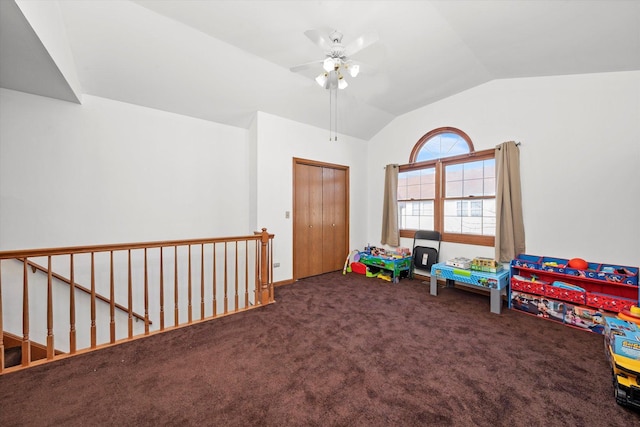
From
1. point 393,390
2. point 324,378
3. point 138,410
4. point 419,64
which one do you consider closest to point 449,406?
point 393,390

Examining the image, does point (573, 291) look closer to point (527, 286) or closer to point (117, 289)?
point (527, 286)

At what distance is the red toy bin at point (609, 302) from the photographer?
2.26 metres

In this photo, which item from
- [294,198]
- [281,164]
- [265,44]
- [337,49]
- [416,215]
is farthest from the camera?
[416,215]

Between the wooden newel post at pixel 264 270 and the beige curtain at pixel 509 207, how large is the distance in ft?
10.0

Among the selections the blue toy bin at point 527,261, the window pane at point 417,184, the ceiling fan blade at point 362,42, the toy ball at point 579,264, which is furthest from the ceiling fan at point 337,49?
the toy ball at point 579,264

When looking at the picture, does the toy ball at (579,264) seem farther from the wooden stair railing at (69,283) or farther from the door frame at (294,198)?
the wooden stair railing at (69,283)

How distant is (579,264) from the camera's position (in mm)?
2713

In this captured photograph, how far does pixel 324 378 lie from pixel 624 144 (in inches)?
150

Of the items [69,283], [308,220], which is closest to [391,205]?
[308,220]

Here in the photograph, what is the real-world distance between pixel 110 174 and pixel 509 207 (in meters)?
5.15

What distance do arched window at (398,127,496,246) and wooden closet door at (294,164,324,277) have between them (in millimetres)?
1608

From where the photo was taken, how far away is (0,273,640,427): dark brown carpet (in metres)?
1.46

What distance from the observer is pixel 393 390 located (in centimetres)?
167

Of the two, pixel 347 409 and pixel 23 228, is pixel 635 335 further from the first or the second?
pixel 23 228
